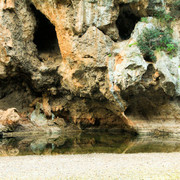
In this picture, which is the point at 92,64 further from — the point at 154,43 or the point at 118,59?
the point at 154,43

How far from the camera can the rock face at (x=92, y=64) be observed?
41.1 ft

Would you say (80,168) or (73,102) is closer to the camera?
(80,168)

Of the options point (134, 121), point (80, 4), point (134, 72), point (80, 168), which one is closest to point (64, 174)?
point (80, 168)

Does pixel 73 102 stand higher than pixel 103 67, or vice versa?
pixel 103 67

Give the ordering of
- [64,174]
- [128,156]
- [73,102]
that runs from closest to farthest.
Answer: [64,174] → [128,156] → [73,102]

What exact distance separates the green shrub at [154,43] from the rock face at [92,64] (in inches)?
13.1

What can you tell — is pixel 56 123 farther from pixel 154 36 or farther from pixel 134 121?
pixel 154 36

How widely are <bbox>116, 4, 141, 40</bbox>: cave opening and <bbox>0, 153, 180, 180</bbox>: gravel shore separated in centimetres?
918

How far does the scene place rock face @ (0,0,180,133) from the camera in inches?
494

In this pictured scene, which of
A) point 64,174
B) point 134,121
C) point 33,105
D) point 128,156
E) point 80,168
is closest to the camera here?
point 64,174

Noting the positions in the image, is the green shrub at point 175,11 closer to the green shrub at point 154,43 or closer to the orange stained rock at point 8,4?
the green shrub at point 154,43

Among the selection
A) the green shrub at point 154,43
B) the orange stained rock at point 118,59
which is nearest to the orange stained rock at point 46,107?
the orange stained rock at point 118,59

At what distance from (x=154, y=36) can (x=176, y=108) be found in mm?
4363

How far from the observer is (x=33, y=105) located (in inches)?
697
